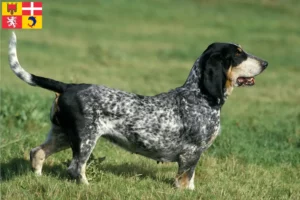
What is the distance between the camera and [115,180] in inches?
307

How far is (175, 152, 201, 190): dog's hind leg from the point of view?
7805 millimetres

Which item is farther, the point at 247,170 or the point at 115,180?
the point at 247,170

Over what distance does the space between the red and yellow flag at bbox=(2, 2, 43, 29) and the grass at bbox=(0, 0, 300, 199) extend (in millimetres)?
1708

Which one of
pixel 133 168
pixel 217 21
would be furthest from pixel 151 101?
pixel 217 21

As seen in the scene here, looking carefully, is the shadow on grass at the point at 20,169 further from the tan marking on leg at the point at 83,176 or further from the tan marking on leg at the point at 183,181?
the tan marking on leg at the point at 183,181

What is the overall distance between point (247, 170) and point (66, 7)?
30.7 m

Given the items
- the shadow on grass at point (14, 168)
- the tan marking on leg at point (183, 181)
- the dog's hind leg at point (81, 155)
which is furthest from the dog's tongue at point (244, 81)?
the shadow on grass at point (14, 168)

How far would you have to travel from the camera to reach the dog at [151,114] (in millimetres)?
7480

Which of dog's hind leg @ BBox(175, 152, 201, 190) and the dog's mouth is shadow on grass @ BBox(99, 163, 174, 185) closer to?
dog's hind leg @ BBox(175, 152, 201, 190)

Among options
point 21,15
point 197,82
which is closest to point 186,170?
point 197,82

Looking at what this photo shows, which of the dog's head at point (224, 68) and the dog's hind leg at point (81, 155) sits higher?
the dog's head at point (224, 68)

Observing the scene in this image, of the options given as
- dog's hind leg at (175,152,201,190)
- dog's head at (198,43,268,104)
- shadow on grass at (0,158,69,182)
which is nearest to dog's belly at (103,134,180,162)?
dog's hind leg at (175,152,201,190)

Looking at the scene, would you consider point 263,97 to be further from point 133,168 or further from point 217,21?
point 217,21

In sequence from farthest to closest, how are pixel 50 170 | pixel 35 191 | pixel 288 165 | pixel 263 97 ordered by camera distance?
1. pixel 263 97
2. pixel 288 165
3. pixel 50 170
4. pixel 35 191
